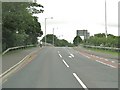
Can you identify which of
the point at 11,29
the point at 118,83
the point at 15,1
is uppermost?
the point at 15,1

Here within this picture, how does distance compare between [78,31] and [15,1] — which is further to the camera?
[78,31]

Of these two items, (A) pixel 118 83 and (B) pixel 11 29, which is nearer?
(A) pixel 118 83

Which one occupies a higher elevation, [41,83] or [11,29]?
[11,29]

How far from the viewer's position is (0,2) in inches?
1387

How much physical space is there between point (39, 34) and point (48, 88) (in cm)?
7996

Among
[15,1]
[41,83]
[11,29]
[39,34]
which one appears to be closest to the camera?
[41,83]

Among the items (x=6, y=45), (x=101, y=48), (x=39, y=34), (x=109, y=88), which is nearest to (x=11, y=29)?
(x=6, y=45)

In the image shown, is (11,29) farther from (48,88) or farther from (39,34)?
(39,34)

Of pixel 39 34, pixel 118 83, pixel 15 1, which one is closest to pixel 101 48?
pixel 15 1

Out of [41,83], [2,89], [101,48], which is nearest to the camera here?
[2,89]

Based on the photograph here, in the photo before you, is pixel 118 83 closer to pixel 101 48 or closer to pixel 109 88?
pixel 109 88

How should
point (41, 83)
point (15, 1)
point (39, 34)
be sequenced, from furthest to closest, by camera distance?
point (39, 34) < point (15, 1) < point (41, 83)

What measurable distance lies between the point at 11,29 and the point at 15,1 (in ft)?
24.0

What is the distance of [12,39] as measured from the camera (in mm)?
46688
